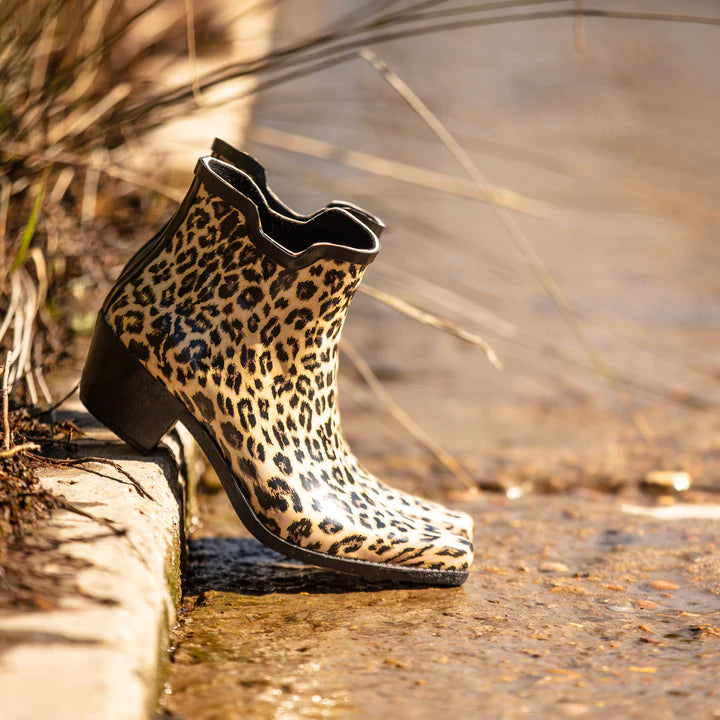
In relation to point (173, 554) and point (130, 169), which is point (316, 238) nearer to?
point (173, 554)

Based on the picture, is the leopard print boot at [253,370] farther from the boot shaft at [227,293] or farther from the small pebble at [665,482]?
the small pebble at [665,482]

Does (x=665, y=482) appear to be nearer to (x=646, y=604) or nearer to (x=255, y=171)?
(x=646, y=604)

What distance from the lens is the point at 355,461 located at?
154cm

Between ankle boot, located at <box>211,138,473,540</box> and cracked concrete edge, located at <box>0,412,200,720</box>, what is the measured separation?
0.29 metres

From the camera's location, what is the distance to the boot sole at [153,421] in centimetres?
140

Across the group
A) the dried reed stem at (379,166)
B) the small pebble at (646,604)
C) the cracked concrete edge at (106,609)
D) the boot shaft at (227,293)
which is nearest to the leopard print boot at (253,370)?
the boot shaft at (227,293)

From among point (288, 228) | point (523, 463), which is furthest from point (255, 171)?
point (523, 463)

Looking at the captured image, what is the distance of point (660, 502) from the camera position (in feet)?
6.57

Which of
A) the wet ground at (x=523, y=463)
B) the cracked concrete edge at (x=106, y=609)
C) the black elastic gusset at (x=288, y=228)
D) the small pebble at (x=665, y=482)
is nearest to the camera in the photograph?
the cracked concrete edge at (x=106, y=609)

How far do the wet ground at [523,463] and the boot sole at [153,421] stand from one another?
0.12 ft

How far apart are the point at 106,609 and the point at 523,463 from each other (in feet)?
4.45

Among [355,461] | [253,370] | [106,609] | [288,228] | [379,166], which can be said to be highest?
[379,166]

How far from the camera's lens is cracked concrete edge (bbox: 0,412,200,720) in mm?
875

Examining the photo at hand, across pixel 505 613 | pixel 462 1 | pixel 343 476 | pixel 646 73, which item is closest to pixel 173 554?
pixel 343 476
